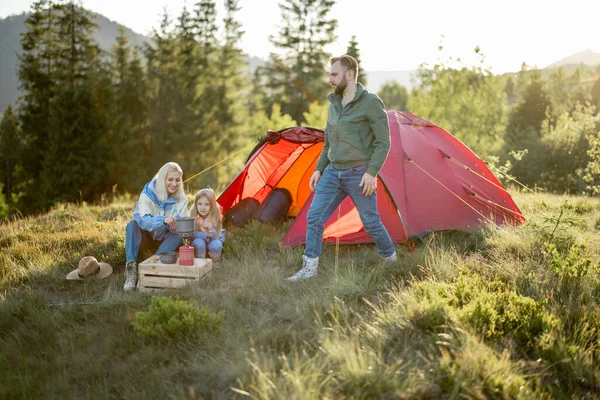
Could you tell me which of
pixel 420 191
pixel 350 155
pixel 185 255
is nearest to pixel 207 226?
pixel 185 255

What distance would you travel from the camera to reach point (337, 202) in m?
4.35

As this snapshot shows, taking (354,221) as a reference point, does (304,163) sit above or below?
above

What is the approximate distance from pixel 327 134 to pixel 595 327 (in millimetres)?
2550

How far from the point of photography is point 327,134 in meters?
4.26

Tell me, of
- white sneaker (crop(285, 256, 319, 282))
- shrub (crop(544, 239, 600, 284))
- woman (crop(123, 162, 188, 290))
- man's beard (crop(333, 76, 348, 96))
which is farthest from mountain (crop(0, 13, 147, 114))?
shrub (crop(544, 239, 600, 284))

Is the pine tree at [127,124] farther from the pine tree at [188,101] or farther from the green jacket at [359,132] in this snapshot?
the green jacket at [359,132]

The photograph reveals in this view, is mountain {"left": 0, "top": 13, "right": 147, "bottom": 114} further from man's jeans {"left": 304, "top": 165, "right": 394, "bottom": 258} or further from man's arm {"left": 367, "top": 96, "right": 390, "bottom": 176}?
man's arm {"left": 367, "top": 96, "right": 390, "bottom": 176}

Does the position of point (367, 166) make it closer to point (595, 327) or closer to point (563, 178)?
point (595, 327)

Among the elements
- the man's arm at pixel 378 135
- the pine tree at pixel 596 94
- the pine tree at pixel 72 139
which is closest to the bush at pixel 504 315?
the man's arm at pixel 378 135

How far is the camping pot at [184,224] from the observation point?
13.5 feet

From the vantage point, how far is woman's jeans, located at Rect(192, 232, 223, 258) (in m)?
4.87

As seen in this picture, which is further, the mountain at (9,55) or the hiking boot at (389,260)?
the mountain at (9,55)

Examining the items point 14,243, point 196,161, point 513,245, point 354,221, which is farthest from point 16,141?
point 513,245

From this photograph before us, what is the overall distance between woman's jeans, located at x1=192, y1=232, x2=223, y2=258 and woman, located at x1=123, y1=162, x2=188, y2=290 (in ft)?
0.64
